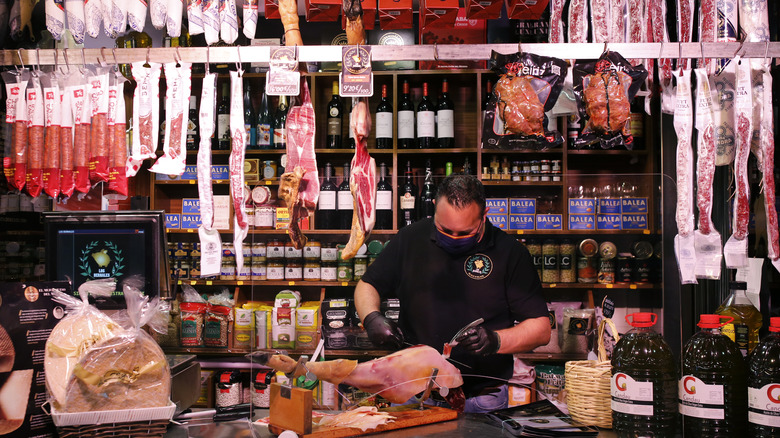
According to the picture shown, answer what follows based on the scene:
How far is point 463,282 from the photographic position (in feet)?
8.64

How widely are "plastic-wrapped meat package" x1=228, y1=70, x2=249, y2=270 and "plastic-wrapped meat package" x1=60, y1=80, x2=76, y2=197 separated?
25.6 inches

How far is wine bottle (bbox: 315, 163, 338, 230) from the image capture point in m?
3.08

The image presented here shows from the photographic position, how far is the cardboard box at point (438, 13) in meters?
2.59

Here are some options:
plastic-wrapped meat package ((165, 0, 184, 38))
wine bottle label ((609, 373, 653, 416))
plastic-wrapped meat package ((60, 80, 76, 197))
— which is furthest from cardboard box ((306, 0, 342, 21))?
wine bottle label ((609, 373, 653, 416))

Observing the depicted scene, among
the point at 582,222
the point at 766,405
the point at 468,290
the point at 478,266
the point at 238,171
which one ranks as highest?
the point at 238,171

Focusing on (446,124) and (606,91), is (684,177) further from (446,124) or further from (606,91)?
(446,124)

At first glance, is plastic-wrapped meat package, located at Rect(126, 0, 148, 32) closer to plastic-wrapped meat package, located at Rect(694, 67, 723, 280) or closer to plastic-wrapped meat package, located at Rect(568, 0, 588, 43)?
plastic-wrapped meat package, located at Rect(568, 0, 588, 43)

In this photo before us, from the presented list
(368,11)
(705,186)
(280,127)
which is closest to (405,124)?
(280,127)

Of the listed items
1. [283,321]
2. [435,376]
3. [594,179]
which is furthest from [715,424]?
[283,321]

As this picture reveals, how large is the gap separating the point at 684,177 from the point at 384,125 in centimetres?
219

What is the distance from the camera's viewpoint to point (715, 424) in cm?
181

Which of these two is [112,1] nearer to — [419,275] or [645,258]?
[419,275]

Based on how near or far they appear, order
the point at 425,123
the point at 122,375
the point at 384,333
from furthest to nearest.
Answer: the point at 425,123 → the point at 384,333 → the point at 122,375

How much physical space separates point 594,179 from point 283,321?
1845 millimetres
